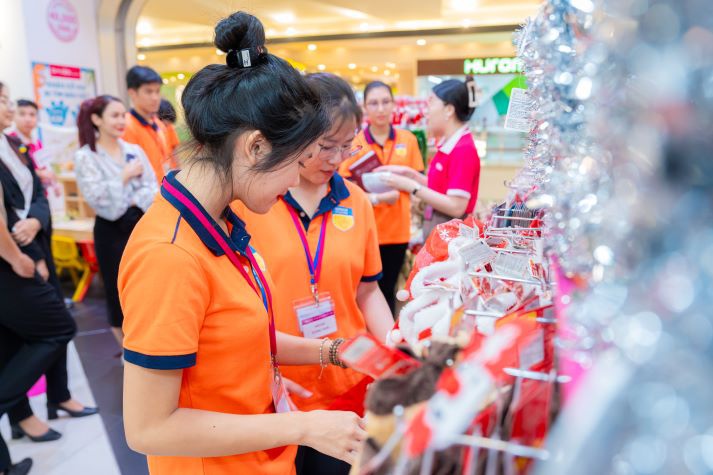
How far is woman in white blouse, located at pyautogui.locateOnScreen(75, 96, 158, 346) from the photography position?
2.85m

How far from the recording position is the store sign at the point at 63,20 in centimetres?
469

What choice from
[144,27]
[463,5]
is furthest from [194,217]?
[144,27]

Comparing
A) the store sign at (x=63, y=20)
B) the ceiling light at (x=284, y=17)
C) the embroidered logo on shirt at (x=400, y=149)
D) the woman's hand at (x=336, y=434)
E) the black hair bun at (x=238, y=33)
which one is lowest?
the woman's hand at (x=336, y=434)

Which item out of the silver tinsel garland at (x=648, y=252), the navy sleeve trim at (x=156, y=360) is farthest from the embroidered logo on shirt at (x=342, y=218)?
the silver tinsel garland at (x=648, y=252)

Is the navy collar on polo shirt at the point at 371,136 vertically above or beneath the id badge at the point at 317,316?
above

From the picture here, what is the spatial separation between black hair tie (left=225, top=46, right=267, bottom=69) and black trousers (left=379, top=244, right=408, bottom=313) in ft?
7.57

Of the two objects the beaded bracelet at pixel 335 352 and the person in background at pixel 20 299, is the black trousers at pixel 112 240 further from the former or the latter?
the beaded bracelet at pixel 335 352

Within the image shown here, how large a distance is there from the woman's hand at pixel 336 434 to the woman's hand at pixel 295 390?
18.9 inches

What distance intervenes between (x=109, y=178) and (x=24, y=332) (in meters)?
0.94

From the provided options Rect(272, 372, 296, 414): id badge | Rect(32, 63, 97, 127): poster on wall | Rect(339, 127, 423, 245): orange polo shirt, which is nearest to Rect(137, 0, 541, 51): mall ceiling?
Rect(32, 63, 97, 127): poster on wall

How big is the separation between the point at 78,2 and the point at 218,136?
5122mm

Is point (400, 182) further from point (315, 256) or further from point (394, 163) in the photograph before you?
point (315, 256)

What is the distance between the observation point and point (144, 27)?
32.7 ft

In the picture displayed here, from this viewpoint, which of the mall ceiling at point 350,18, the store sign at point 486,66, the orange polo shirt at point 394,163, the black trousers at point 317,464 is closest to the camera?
the black trousers at point 317,464
